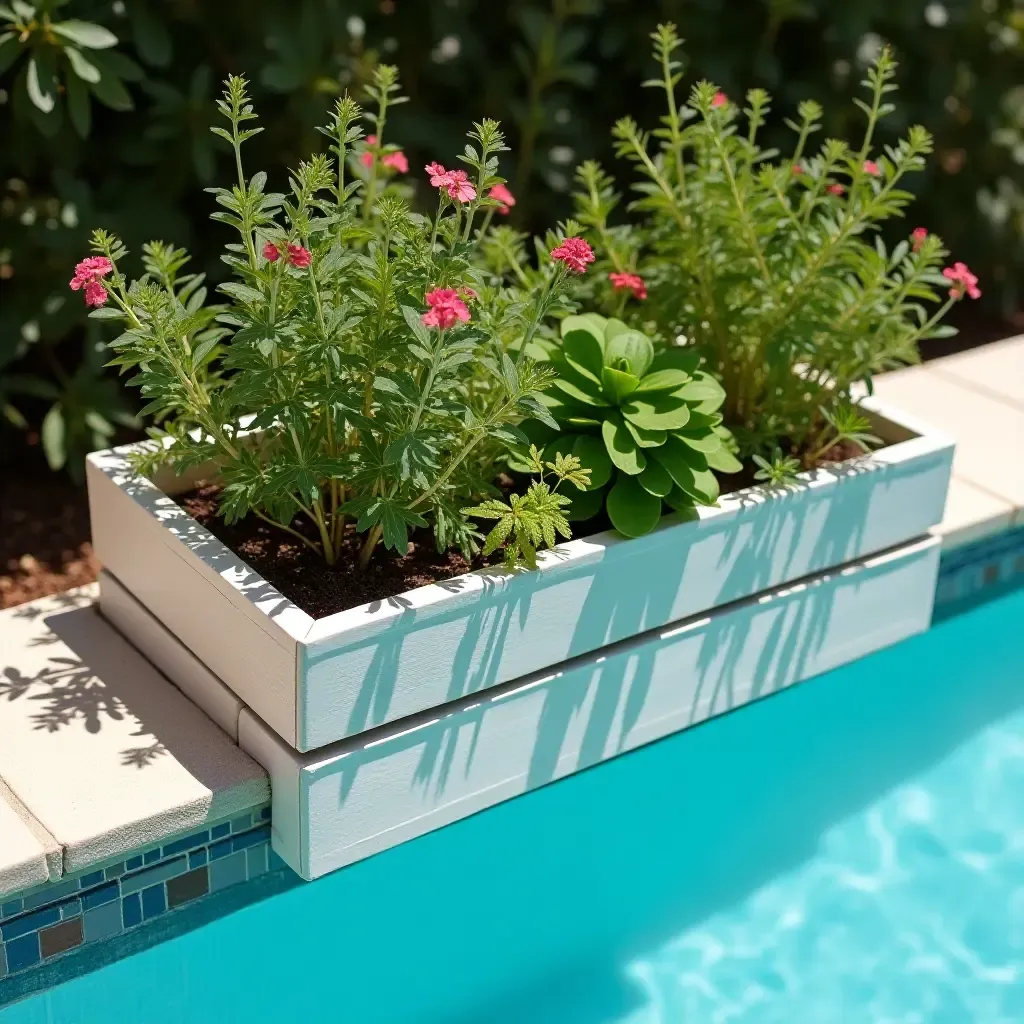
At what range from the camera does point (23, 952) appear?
6.25 feet

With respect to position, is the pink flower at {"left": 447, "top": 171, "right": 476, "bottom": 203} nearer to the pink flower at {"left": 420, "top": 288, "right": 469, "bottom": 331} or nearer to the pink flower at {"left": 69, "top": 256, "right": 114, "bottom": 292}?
the pink flower at {"left": 420, "top": 288, "right": 469, "bottom": 331}

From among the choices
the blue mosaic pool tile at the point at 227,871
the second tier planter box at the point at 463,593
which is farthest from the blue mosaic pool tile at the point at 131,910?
the second tier planter box at the point at 463,593

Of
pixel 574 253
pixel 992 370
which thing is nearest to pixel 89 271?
pixel 574 253

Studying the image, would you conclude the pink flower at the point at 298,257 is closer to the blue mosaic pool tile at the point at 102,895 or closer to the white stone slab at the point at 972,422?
the blue mosaic pool tile at the point at 102,895

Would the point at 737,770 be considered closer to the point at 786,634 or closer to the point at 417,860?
the point at 786,634

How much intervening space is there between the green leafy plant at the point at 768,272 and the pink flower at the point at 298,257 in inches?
28.0

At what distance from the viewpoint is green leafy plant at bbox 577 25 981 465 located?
2.36 metres

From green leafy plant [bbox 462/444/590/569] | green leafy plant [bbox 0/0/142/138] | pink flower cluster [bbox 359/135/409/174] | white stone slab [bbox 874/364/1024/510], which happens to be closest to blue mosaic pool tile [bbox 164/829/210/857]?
green leafy plant [bbox 462/444/590/569]

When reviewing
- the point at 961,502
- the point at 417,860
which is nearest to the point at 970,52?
the point at 961,502

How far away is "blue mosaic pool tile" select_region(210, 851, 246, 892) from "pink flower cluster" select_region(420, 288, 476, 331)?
828mm

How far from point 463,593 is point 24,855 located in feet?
2.10

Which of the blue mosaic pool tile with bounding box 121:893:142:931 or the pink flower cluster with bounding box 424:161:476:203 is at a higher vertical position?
the pink flower cluster with bounding box 424:161:476:203

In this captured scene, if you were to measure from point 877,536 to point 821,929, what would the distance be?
661 millimetres

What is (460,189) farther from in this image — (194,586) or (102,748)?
(102,748)
